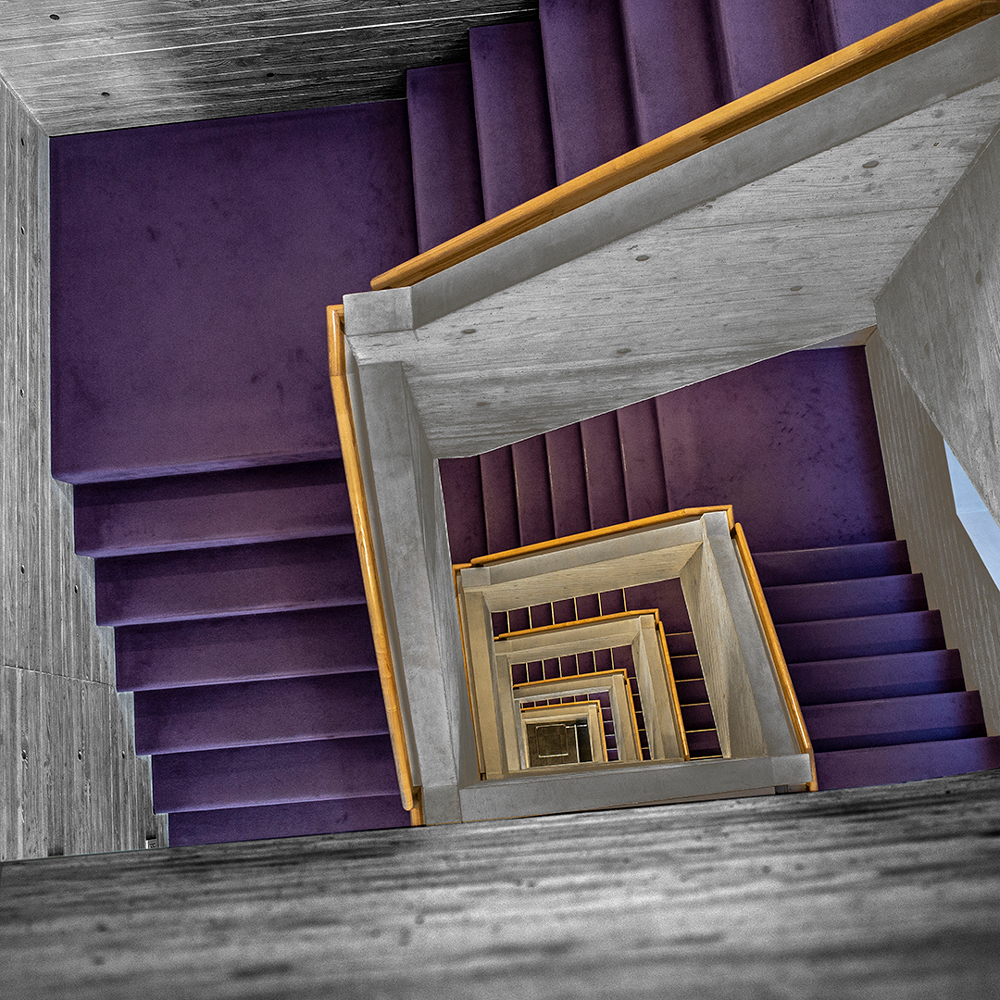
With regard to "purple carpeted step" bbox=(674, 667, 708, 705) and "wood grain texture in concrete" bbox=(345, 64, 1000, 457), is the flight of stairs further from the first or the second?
"purple carpeted step" bbox=(674, 667, 708, 705)

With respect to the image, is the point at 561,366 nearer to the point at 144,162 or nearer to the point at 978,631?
the point at 144,162

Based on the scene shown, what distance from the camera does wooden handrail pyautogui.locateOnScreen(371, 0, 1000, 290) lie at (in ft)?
5.65

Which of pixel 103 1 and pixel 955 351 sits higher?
pixel 103 1

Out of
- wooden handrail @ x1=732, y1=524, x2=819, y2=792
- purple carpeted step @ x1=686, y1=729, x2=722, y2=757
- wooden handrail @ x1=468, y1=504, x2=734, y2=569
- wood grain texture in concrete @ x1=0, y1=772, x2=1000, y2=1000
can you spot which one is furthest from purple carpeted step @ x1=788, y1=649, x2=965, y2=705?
wood grain texture in concrete @ x1=0, y1=772, x2=1000, y2=1000

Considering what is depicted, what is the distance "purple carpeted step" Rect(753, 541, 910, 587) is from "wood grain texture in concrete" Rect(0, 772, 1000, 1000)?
567cm

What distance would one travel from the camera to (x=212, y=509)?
159 inches

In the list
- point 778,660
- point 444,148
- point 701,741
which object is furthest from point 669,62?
point 701,741

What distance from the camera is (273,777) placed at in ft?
13.3

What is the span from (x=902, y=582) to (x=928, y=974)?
630 cm

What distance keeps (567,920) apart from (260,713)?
12.4 feet

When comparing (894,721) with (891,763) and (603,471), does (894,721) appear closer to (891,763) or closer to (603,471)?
(891,763)

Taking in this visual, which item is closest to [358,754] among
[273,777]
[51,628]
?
[273,777]

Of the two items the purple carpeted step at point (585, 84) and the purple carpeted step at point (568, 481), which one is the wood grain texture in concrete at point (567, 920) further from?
the purple carpeted step at point (568, 481)

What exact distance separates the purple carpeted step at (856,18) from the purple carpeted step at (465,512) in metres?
5.47
